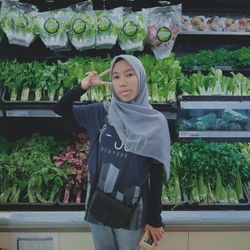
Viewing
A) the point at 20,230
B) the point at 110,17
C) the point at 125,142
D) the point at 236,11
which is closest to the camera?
the point at 125,142

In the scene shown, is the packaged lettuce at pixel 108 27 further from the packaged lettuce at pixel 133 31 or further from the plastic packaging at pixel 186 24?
the plastic packaging at pixel 186 24

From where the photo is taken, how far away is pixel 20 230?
2.02 m

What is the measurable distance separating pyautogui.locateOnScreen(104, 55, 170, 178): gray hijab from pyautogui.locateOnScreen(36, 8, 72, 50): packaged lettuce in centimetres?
100

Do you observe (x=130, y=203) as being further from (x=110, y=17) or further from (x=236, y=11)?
(x=236, y=11)

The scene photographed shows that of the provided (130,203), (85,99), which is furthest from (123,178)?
(85,99)

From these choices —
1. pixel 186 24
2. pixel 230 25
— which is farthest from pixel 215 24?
pixel 186 24

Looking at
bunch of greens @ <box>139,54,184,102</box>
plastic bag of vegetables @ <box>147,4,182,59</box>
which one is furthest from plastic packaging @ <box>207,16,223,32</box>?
bunch of greens @ <box>139,54,184,102</box>

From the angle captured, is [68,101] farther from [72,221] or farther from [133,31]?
[133,31]

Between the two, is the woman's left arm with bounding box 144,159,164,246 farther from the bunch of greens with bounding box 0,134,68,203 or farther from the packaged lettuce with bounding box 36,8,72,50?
the packaged lettuce with bounding box 36,8,72,50

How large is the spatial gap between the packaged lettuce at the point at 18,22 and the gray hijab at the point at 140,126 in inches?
45.0

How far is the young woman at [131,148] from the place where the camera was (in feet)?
4.95

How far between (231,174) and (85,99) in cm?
124

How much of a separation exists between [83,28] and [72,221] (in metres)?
1.41

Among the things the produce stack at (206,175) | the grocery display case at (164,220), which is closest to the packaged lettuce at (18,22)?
the grocery display case at (164,220)
